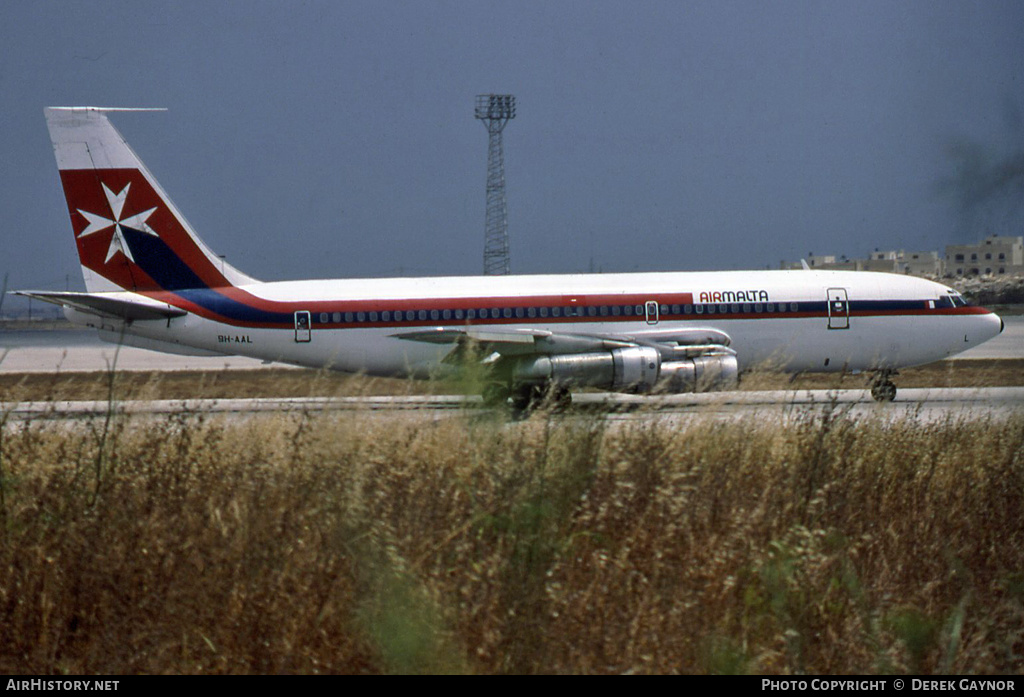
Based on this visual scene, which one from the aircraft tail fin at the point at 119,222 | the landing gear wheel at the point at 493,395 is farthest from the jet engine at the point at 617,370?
the landing gear wheel at the point at 493,395

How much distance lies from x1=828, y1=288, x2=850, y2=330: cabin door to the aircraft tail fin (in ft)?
44.9

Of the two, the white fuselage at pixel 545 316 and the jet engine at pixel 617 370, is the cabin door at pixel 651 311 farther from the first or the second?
the jet engine at pixel 617 370

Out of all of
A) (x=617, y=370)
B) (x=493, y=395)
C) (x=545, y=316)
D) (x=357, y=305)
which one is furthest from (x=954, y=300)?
(x=493, y=395)

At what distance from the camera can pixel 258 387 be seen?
28.0m

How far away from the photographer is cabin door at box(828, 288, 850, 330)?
22.3 metres

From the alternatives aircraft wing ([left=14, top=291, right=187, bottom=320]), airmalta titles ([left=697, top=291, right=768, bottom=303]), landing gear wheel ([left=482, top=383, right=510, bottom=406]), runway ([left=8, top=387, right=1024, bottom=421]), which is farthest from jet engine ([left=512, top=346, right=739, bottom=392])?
landing gear wheel ([left=482, top=383, right=510, bottom=406])

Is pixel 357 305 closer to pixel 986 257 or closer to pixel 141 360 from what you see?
pixel 141 360

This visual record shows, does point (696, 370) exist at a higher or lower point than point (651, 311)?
lower

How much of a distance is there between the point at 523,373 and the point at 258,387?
36.6ft

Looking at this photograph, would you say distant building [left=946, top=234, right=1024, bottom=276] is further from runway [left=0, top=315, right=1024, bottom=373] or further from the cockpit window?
the cockpit window

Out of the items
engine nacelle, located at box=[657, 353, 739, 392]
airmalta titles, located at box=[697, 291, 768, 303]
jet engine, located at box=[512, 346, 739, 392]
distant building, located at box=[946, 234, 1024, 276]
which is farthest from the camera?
distant building, located at box=[946, 234, 1024, 276]

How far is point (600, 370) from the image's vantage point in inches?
779

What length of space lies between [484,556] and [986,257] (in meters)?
161

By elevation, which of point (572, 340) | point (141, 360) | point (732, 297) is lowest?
point (141, 360)
